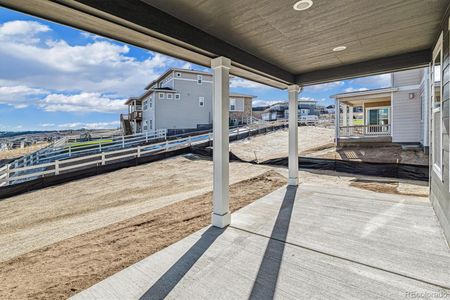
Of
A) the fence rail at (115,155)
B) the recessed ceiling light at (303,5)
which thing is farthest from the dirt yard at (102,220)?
the recessed ceiling light at (303,5)

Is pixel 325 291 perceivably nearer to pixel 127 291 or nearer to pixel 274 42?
pixel 127 291

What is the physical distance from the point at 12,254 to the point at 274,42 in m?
4.99

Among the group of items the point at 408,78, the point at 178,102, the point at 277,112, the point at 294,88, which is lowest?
A: the point at 294,88

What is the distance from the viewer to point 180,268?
253 centimetres

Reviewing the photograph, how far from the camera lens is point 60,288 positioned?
88.0 inches

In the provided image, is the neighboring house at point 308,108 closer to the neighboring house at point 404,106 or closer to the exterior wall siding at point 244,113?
the exterior wall siding at point 244,113

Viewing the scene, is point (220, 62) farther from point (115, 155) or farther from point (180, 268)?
point (115, 155)

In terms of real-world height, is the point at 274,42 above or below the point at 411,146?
above

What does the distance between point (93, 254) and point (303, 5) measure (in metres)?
4.01

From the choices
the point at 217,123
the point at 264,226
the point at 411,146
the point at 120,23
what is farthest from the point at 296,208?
the point at 411,146

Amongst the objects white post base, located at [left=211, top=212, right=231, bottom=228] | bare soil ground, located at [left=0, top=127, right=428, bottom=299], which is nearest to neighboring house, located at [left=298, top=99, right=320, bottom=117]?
bare soil ground, located at [left=0, top=127, right=428, bottom=299]

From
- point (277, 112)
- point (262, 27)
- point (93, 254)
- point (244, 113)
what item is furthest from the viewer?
point (277, 112)

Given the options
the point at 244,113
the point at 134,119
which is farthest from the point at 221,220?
the point at 244,113

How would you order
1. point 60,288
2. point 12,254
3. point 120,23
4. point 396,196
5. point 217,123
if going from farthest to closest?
point 396,196 < point 217,123 < point 12,254 < point 120,23 < point 60,288
